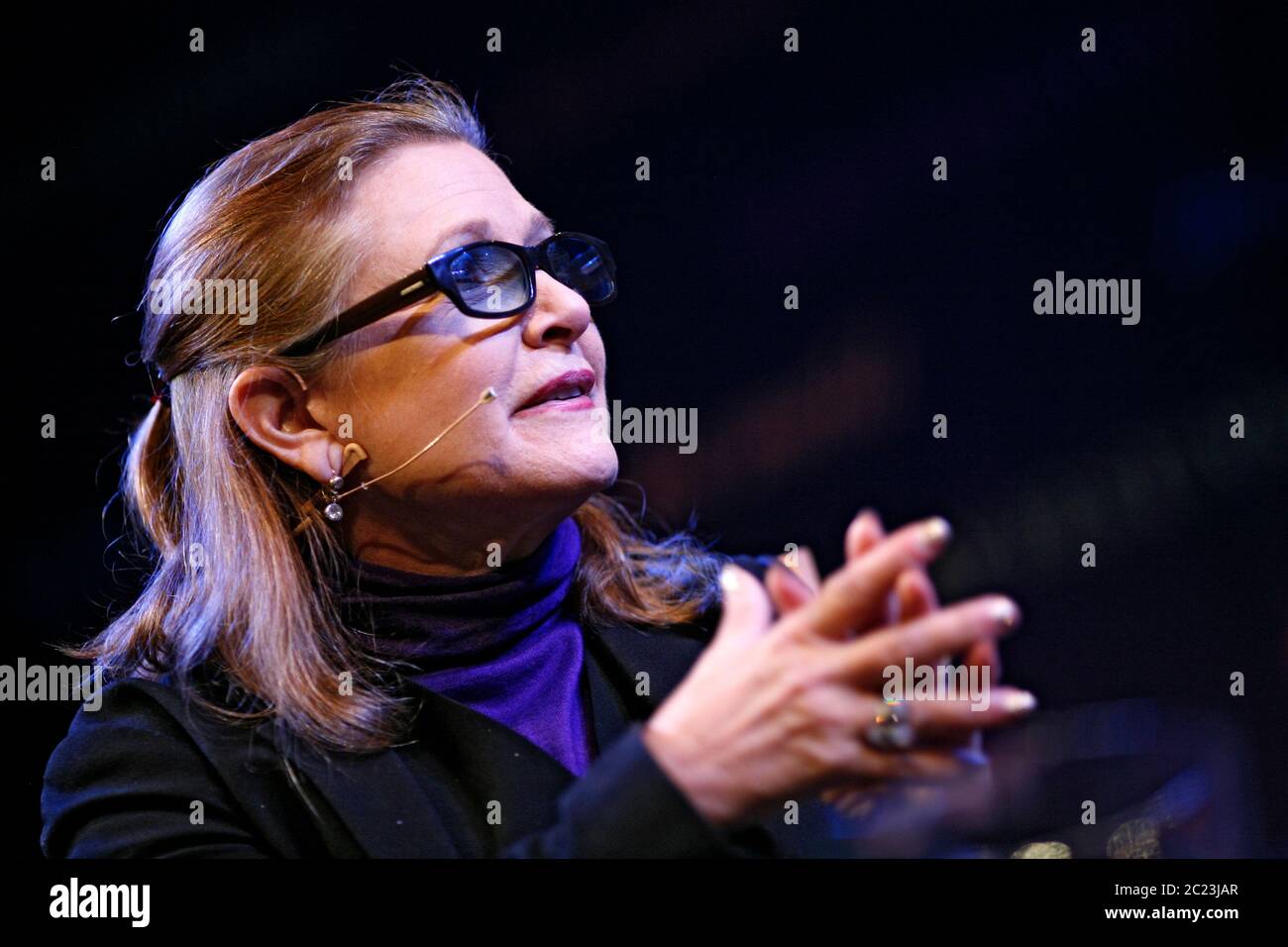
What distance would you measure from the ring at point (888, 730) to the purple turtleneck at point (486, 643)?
2.02 ft

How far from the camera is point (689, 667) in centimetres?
184

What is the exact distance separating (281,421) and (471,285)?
0.40m

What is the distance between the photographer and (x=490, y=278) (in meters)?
1.75

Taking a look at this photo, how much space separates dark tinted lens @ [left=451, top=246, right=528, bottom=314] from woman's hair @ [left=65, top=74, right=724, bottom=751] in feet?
0.61

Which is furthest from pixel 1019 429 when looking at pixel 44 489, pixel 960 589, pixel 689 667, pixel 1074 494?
pixel 44 489

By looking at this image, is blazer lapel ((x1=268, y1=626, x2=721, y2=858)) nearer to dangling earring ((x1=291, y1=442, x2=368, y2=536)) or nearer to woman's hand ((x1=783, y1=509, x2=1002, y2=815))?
dangling earring ((x1=291, y1=442, x2=368, y2=536))

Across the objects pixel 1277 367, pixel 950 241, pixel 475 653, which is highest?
pixel 950 241

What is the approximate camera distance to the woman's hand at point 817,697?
1146 millimetres

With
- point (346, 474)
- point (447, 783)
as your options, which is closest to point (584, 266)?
point (346, 474)

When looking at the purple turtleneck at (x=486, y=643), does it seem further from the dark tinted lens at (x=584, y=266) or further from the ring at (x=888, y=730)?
the ring at (x=888, y=730)

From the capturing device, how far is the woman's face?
1735 mm
